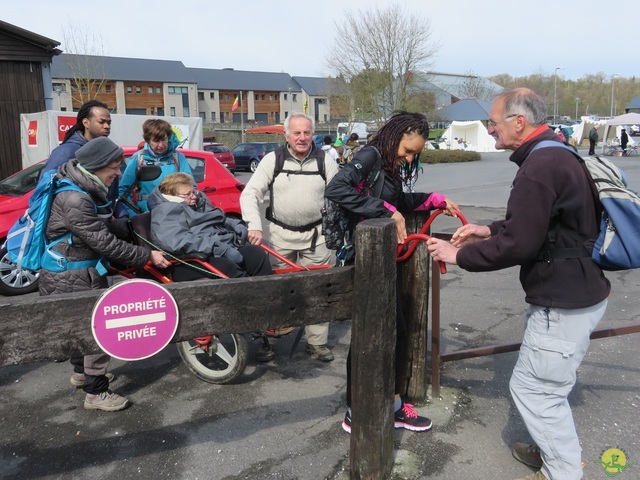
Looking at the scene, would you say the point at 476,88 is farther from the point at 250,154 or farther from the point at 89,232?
the point at 89,232

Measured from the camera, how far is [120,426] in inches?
133

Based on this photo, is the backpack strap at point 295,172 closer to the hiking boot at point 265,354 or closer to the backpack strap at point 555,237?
the hiking boot at point 265,354

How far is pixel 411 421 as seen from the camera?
3186mm

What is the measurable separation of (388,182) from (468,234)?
2.15ft

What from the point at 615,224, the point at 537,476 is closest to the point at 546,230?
the point at 615,224

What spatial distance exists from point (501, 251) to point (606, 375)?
2.22 m

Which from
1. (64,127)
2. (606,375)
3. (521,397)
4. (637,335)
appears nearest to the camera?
(521,397)

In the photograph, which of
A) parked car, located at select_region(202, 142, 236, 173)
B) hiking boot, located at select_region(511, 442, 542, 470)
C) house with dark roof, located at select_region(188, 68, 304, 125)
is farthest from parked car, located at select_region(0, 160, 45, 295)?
house with dark roof, located at select_region(188, 68, 304, 125)

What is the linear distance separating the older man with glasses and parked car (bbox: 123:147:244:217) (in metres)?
5.90

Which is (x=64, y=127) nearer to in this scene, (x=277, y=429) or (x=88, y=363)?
(x=88, y=363)

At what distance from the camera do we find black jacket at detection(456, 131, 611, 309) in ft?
7.35

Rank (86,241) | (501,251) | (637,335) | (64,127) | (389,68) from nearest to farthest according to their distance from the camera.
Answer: (501,251) → (86,241) → (637,335) → (64,127) → (389,68)

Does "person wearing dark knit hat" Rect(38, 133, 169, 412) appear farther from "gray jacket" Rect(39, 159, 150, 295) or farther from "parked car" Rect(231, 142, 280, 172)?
"parked car" Rect(231, 142, 280, 172)

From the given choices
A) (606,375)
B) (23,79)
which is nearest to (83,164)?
(606,375)
